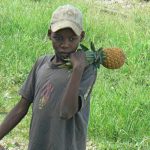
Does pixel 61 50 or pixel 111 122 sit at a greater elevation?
pixel 61 50

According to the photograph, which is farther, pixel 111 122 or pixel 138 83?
pixel 138 83

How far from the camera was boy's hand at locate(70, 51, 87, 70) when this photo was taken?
2.51 meters

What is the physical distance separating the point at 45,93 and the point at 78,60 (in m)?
0.27

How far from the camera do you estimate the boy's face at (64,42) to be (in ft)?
8.56

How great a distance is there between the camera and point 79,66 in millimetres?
2510

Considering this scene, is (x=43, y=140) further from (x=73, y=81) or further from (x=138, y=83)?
(x=138, y=83)

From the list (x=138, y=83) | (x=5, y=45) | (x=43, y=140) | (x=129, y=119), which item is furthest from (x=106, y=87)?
(x=43, y=140)

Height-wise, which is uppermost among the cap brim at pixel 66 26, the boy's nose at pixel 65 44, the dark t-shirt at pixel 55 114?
the cap brim at pixel 66 26

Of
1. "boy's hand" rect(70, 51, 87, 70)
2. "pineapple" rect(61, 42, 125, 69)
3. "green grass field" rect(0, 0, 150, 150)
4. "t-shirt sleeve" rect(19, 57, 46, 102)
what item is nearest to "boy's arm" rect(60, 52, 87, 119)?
"boy's hand" rect(70, 51, 87, 70)

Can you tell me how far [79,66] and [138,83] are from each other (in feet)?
10.9

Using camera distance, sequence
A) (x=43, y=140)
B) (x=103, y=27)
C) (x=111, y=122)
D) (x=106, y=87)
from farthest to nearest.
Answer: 1. (x=103, y=27)
2. (x=106, y=87)
3. (x=111, y=122)
4. (x=43, y=140)

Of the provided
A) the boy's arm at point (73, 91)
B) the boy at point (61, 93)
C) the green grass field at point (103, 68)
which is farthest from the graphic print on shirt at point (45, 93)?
the green grass field at point (103, 68)

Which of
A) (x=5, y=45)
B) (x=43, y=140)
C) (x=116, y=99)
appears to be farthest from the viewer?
(x=5, y=45)

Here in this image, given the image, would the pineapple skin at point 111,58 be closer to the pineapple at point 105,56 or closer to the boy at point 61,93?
the pineapple at point 105,56
